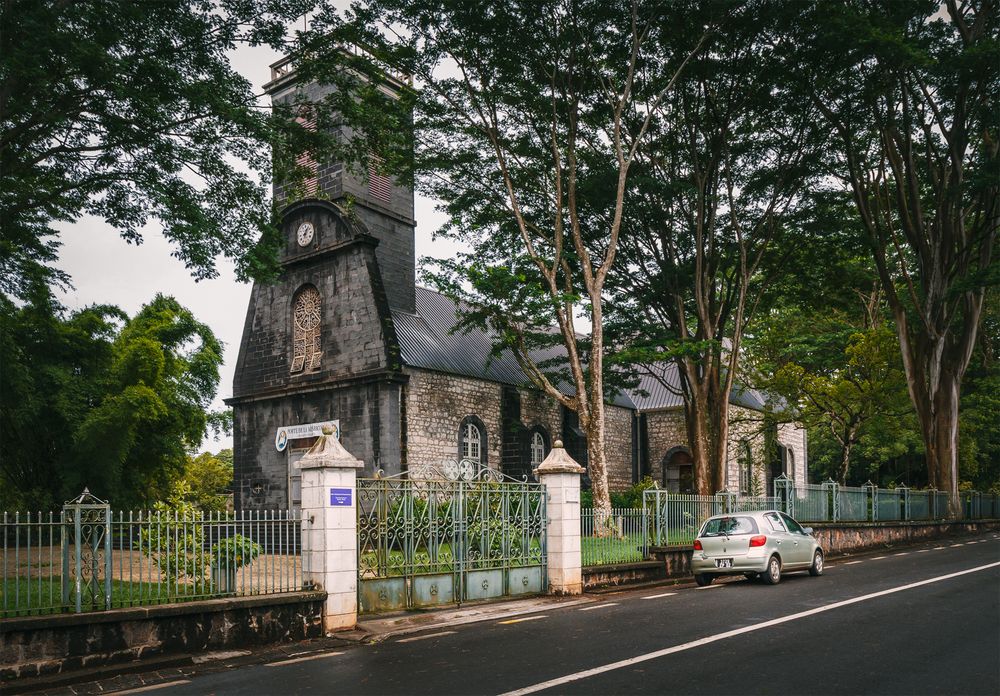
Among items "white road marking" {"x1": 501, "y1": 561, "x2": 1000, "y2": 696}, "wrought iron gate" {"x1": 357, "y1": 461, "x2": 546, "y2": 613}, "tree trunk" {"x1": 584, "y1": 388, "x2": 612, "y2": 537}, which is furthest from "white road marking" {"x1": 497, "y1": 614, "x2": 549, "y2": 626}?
"tree trunk" {"x1": 584, "y1": 388, "x2": 612, "y2": 537}

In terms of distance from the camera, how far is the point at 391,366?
2559cm

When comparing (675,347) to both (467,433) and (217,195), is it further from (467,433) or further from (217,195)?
(217,195)

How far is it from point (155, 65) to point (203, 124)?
159 cm

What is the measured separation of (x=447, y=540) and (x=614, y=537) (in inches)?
166

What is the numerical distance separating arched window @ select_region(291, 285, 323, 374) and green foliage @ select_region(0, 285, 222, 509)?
4476 mm

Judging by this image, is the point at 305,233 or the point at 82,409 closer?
the point at 82,409

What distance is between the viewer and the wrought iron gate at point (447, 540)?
11.9 m

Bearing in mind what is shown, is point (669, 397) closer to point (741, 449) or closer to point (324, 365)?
point (741, 449)

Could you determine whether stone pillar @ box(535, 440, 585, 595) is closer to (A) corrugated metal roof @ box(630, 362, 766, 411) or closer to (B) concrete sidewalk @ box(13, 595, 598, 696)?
(B) concrete sidewalk @ box(13, 595, 598, 696)

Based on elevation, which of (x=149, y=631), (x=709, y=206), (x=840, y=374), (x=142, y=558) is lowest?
(x=149, y=631)

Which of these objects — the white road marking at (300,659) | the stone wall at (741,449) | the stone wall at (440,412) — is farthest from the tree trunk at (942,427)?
the white road marking at (300,659)

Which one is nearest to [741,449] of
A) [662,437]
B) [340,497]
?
[662,437]

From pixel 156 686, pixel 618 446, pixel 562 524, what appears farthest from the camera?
pixel 618 446

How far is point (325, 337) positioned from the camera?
2767 centimetres
